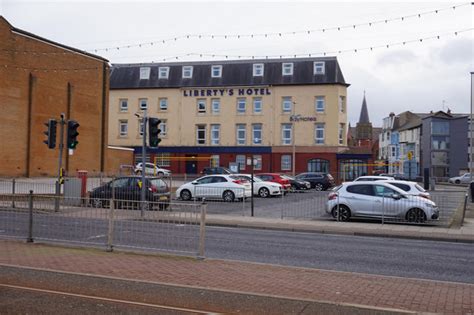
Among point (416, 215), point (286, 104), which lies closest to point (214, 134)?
point (286, 104)

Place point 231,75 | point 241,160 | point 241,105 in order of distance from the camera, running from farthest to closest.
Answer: point 231,75
point 241,105
point 241,160

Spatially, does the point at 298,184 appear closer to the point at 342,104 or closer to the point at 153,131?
the point at 153,131

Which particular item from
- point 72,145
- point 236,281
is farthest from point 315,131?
point 236,281

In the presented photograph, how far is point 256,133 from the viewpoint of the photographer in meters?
59.1

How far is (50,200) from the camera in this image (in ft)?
42.5

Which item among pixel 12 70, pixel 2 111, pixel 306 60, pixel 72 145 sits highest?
pixel 306 60

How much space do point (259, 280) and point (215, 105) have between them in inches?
2066

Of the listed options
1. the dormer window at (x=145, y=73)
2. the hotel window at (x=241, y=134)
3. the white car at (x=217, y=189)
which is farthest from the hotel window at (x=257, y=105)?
the white car at (x=217, y=189)

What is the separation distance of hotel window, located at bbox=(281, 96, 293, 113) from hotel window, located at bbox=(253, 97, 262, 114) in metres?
2.42

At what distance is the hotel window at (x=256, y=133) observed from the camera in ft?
193

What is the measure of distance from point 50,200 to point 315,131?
4600 centimetres

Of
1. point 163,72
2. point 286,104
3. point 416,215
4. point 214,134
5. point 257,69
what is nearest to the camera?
point 416,215

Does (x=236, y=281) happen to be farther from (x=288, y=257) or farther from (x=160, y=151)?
(x=160, y=151)

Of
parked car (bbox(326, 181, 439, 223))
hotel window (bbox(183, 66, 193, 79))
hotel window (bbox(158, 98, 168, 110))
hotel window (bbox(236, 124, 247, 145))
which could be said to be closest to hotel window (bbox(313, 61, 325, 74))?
hotel window (bbox(236, 124, 247, 145))
